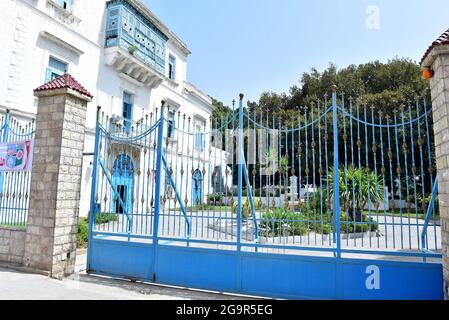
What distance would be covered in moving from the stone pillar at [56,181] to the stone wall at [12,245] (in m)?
0.23

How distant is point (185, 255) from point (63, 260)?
2.25 meters

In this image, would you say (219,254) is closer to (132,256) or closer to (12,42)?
(132,256)

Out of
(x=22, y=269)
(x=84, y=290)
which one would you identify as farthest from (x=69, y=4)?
(x=84, y=290)

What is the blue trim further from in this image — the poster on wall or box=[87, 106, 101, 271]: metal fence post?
the poster on wall

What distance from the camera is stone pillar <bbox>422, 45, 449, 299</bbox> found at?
10.9 feet

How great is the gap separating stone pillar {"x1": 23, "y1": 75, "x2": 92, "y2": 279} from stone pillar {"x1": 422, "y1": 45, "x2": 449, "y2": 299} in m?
5.54

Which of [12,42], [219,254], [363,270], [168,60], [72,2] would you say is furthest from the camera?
[168,60]

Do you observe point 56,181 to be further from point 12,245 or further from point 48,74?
point 48,74

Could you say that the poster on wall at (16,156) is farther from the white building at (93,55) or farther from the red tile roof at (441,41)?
the red tile roof at (441,41)

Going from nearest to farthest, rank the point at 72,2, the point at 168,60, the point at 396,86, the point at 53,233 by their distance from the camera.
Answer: the point at 53,233 < the point at 72,2 < the point at 168,60 < the point at 396,86

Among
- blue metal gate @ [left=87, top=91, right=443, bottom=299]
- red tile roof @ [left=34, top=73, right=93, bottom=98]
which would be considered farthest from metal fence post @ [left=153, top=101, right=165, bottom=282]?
red tile roof @ [left=34, top=73, right=93, bottom=98]

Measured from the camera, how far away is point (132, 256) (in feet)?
16.5

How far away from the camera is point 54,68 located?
11109mm
